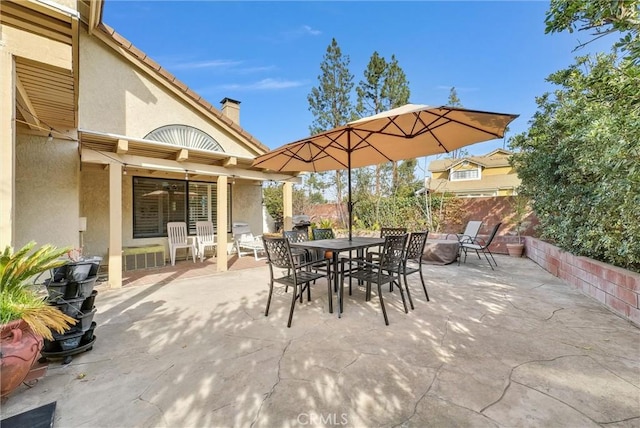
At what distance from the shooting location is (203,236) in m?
8.04

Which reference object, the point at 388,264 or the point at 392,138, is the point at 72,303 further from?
the point at 392,138

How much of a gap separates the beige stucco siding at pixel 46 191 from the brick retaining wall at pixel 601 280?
841 centimetres

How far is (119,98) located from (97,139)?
4.64ft

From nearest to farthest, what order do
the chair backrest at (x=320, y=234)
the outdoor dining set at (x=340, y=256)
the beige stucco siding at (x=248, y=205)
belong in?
1. the outdoor dining set at (x=340, y=256)
2. the chair backrest at (x=320, y=234)
3. the beige stucco siding at (x=248, y=205)

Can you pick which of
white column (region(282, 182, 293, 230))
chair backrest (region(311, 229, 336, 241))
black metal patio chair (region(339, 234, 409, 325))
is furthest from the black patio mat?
white column (region(282, 182, 293, 230))

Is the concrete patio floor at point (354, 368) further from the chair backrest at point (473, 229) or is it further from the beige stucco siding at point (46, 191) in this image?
the chair backrest at point (473, 229)

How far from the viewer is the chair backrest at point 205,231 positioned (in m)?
7.98

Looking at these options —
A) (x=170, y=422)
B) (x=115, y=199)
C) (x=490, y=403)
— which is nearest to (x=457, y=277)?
(x=490, y=403)

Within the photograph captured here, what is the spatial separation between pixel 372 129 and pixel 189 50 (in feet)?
23.6

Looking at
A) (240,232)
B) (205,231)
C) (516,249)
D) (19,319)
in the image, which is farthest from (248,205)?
(516,249)

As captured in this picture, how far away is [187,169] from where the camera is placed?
6176mm

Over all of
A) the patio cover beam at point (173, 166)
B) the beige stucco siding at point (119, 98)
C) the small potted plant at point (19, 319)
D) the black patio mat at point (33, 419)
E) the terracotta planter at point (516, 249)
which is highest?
the beige stucco siding at point (119, 98)

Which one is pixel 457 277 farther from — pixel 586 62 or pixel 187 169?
pixel 187 169

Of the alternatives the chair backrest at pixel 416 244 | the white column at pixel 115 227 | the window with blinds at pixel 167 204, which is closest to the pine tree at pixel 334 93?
the window with blinds at pixel 167 204
